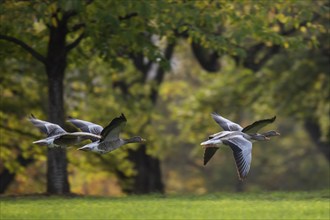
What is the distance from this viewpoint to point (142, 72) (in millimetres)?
28641

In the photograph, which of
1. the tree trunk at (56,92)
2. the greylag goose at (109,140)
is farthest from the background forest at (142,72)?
the greylag goose at (109,140)

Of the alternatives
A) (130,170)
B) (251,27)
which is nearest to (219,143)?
(251,27)

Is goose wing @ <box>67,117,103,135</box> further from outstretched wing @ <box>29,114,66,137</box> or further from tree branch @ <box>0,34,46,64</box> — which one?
tree branch @ <box>0,34,46,64</box>

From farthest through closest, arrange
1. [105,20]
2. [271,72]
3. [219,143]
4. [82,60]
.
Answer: [271,72]
[82,60]
[105,20]
[219,143]

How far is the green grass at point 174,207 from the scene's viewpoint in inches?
523

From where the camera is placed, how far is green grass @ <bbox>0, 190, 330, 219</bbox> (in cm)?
1328

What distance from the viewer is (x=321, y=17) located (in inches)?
1012

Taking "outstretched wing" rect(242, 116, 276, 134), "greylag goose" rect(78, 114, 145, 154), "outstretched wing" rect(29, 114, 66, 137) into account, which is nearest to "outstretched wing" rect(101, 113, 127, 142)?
"greylag goose" rect(78, 114, 145, 154)

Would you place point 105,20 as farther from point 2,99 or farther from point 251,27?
point 2,99

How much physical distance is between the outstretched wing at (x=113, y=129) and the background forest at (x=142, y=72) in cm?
502

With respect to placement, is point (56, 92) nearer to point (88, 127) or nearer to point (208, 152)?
point (88, 127)

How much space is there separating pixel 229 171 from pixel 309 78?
22.9m

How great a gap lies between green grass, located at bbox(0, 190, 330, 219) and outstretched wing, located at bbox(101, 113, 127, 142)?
2790 millimetres

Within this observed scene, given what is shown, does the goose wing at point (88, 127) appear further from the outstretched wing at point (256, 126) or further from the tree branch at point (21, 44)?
the tree branch at point (21, 44)
